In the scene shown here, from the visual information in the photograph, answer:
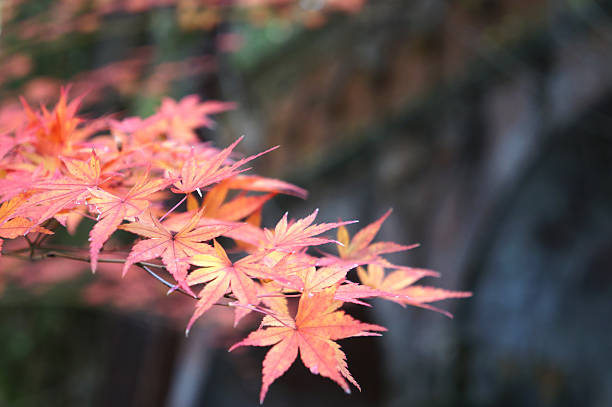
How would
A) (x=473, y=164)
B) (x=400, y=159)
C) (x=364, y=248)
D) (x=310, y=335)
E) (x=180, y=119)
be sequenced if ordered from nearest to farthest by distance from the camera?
(x=310, y=335) → (x=364, y=248) → (x=180, y=119) → (x=473, y=164) → (x=400, y=159)

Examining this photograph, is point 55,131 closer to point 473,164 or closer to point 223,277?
point 223,277

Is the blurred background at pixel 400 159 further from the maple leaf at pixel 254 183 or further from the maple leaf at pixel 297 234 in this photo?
the maple leaf at pixel 297 234

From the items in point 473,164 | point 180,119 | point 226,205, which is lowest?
point 226,205

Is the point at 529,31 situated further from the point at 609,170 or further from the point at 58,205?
the point at 58,205

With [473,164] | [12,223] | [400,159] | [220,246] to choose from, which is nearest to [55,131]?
[12,223]

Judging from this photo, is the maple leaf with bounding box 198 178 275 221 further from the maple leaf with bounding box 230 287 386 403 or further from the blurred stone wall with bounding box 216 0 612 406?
the blurred stone wall with bounding box 216 0 612 406

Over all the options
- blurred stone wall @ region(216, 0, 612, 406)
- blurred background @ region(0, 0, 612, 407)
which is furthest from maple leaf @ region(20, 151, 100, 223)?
blurred stone wall @ region(216, 0, 612, 406)
